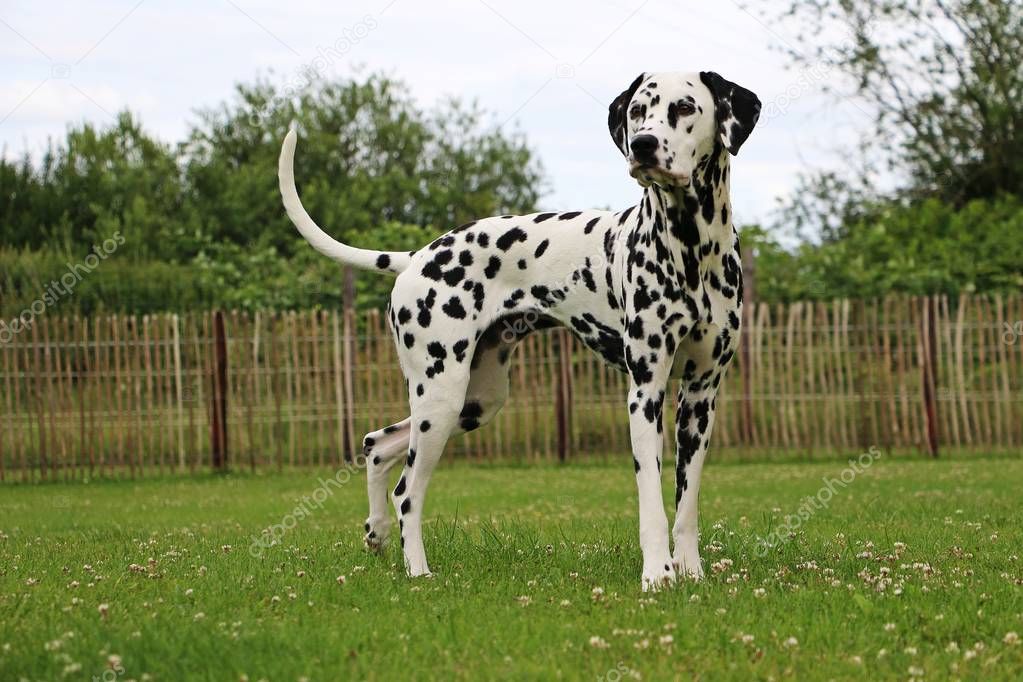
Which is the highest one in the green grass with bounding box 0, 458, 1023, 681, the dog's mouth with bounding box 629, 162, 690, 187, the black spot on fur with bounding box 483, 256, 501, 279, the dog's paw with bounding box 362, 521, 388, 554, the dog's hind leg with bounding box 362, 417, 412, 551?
the dog's mouth with bounding box 629, 162, 690, 187

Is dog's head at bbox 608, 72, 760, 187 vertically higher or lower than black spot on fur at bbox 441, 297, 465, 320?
higher

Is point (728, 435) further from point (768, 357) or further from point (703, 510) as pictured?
point (703, 510)

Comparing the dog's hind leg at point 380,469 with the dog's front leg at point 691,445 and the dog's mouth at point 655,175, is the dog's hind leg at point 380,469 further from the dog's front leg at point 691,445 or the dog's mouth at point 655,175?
the dog's mouth at point 655,175

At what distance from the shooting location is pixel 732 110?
5.33m

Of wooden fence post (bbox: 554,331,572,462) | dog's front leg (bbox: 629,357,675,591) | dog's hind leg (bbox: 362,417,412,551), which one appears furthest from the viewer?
wooden fence post (bbox: 554,331,572,462)

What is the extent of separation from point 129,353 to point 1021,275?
13483mm

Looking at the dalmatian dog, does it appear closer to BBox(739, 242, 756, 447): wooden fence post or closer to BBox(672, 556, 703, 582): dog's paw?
BBox(672, 556, 703, 582): dog's paw

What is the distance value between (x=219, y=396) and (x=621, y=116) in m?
10.4

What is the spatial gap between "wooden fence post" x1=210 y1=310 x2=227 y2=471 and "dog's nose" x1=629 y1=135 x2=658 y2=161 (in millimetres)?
10529

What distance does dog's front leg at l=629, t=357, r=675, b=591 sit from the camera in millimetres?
5293

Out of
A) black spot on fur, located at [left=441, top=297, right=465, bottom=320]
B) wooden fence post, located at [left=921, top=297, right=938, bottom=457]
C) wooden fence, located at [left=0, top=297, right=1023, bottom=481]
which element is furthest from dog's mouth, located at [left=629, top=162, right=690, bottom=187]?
wooden fence post, located at [left=921, top=297, right=938, bottom=457]

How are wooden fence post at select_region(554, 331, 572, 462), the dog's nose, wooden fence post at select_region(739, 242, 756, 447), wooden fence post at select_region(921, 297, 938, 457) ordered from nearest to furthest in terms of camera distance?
the dog's nose, wooden fence post at select_region(921, 297, 938, 457), wooden fence post at select_region(554, 331, 572, 462), wooden fence post at select_region(739, 242, 756, 447)

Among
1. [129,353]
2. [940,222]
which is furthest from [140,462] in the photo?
[940,222]

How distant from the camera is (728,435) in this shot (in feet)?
51.9
